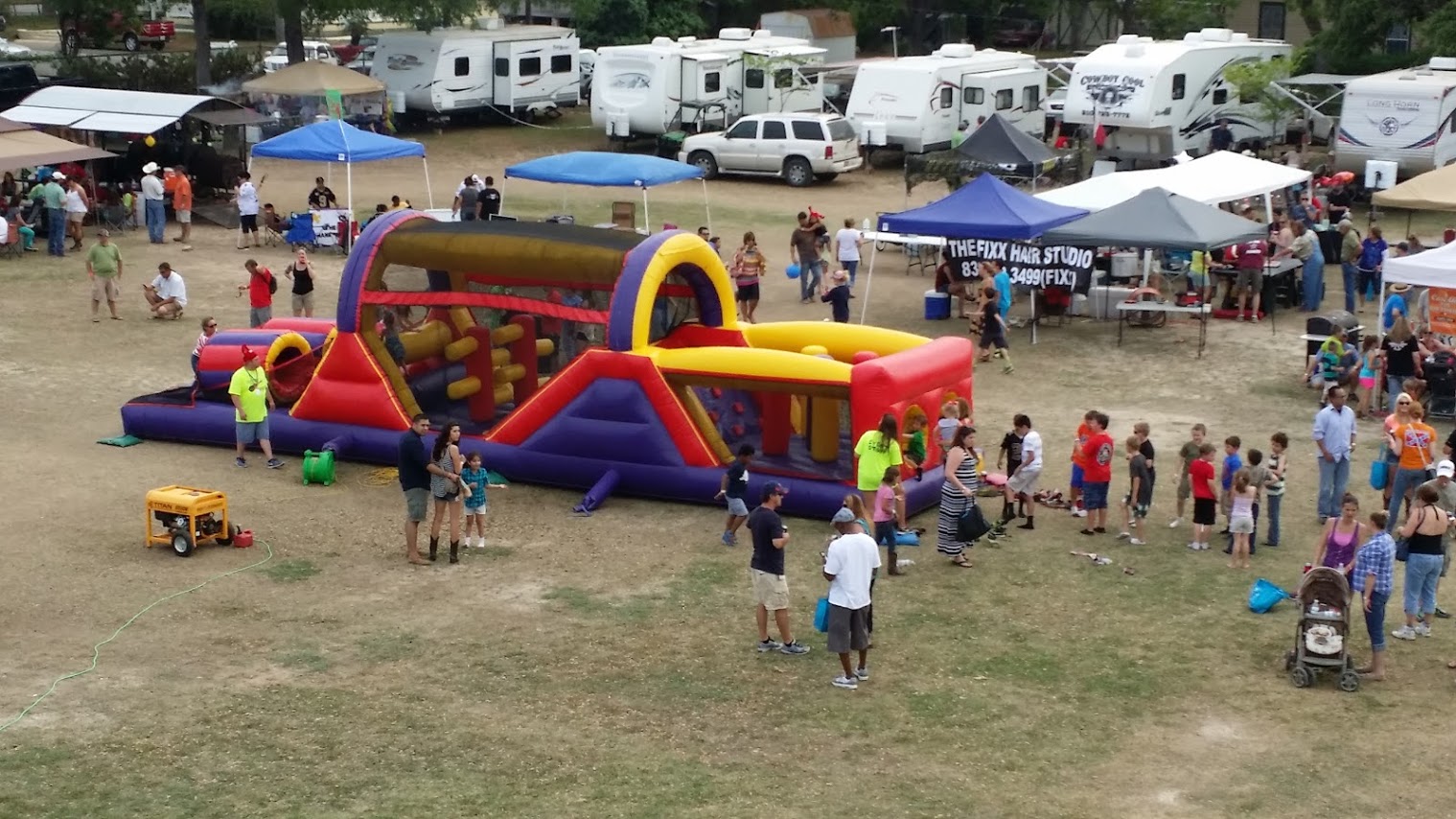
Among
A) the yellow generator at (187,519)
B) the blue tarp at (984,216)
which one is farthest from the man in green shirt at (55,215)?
the yellow generator at (187,519)

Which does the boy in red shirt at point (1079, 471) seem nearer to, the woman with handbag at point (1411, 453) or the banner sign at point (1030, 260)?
the woman with handbag at point (1411, 453)

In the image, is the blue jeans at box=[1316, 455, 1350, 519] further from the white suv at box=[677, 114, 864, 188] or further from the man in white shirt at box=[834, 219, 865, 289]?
the white suv at box=[677, 114, 864, 188]

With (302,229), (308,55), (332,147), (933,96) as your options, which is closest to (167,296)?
(302,229)

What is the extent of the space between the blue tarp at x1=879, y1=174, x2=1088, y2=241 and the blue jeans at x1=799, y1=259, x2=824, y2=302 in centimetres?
144

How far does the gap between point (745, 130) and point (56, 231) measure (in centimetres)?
1302

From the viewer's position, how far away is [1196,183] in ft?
83.3

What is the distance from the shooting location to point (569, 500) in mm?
16406

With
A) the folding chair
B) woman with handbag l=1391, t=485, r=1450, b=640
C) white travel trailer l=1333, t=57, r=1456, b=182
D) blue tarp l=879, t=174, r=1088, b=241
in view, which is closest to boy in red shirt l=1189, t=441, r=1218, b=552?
woman with handbag l=1391, t=485, r=1450, b=640

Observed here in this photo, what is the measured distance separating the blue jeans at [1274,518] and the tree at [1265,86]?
71.0 feet

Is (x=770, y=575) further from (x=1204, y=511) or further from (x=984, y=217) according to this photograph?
(x=984, y=217)

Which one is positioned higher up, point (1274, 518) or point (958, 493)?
point (958, 493)

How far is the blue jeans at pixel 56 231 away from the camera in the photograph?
2741 cm

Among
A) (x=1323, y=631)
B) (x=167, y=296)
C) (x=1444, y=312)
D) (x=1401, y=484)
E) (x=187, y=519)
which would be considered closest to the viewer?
(x=1323, y=631)

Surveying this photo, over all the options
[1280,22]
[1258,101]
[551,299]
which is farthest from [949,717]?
[1280,22]
